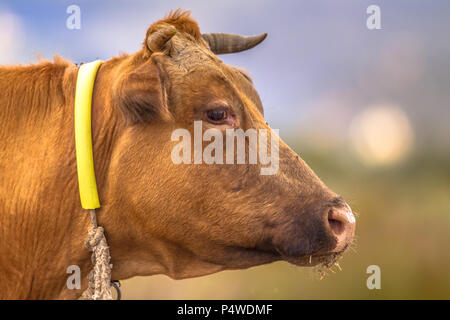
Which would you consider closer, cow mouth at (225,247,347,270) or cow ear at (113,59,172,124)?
cow ear at (113,59,172,124)

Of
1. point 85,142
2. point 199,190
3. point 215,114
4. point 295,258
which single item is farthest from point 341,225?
point 85,142

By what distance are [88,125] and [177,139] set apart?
28.3 inches

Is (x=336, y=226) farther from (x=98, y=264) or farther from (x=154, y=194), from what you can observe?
(x=98, y=264)

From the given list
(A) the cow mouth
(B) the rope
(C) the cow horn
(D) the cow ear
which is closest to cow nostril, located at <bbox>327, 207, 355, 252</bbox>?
(A) the cow mouth

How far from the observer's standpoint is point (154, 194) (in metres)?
3.43

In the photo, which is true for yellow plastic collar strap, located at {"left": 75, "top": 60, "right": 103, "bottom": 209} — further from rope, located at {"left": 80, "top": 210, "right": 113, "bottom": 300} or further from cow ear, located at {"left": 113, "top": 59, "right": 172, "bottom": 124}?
cow ear, located at {"left": 113, "top": 59, "right": 172, "bottom": 124}

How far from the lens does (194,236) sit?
3.48 m

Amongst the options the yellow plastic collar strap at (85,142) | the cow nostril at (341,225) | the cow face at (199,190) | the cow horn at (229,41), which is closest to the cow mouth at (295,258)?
the cow face at (199,190)

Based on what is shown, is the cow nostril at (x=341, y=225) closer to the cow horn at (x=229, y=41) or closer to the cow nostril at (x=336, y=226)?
the cow nostril at (x=336, y=226)

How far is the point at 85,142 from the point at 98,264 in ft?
3.04

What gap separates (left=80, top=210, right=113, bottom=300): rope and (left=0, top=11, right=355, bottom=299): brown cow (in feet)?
0.27

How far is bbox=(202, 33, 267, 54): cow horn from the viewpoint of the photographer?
4.40m

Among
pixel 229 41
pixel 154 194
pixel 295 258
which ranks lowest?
pixel 295 258
